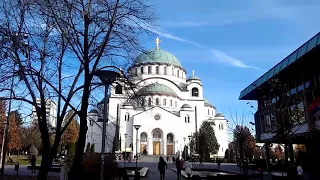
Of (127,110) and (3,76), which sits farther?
(127,110)

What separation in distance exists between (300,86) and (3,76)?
2114cm

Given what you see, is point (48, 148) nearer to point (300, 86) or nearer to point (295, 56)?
point (295, 56)

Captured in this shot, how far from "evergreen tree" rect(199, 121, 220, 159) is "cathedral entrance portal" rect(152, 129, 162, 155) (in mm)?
9140

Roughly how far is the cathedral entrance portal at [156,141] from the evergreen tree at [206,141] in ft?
30.0

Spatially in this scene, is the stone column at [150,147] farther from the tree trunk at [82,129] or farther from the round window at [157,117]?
the tree trunk at [82,129]

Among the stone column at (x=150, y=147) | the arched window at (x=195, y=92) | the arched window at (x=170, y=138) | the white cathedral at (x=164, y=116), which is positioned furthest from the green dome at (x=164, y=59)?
the stone column at (x=150, y=147)

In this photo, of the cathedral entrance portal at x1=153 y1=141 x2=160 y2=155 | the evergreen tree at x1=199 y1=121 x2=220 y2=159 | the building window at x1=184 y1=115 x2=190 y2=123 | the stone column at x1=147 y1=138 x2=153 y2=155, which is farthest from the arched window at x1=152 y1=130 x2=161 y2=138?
the evergreen tree at x1=199 y1=121 x2=220 y2=159

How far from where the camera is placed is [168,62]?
252 ft

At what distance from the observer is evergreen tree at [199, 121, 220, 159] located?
191 ft

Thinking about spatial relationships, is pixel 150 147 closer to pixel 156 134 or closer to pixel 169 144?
pixel 156 134

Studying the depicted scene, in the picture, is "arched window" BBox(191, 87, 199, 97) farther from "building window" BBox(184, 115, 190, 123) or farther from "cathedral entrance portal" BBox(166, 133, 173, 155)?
"cathedral entrance portal" BBox(166, 133, 173, 155)

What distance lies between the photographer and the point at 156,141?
6544cm

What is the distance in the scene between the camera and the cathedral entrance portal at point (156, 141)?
64.6m

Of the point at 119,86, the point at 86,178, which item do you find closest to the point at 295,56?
the point at 119,86
